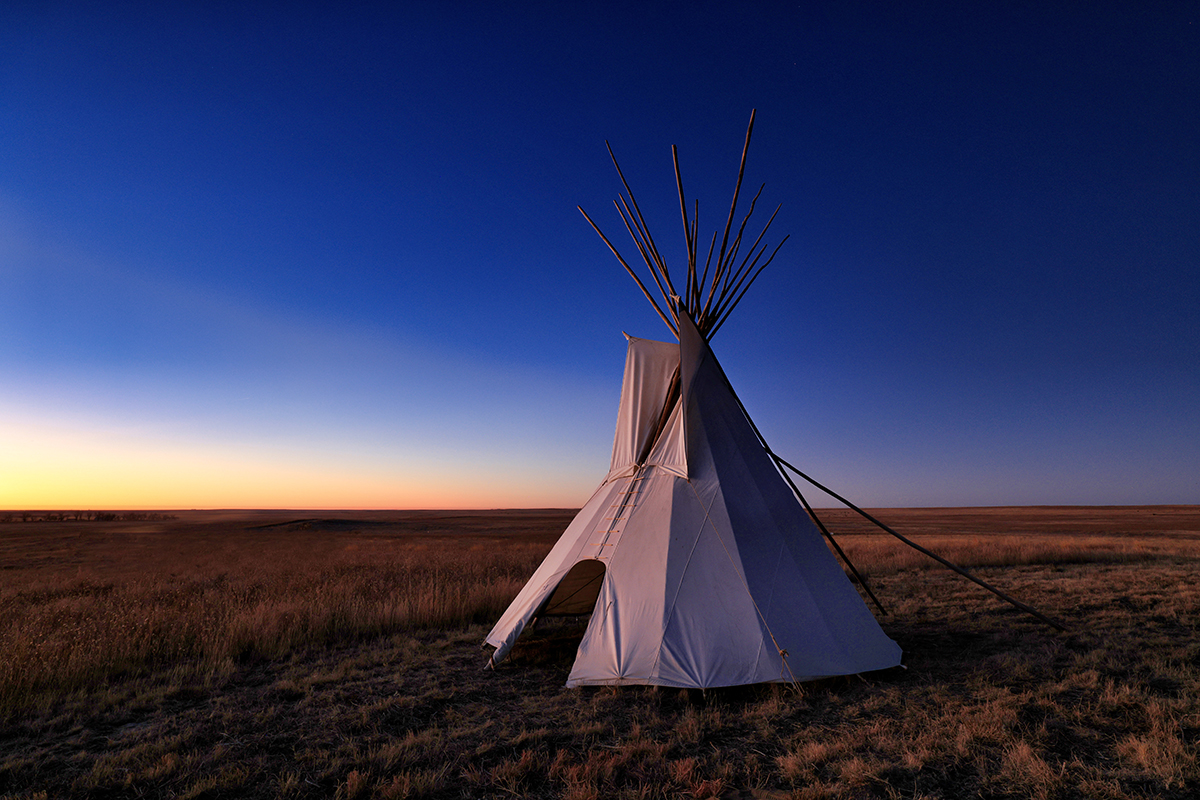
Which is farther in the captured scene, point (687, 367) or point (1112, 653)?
point (687, 367)

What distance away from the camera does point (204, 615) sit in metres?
7.17

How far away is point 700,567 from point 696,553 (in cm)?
14

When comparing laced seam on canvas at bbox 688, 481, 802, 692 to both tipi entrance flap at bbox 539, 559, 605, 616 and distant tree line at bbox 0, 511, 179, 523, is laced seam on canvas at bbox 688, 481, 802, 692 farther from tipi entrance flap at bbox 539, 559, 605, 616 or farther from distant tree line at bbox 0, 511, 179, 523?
distant tree line at bbox 0, 511, 179, 523

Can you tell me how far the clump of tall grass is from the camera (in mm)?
5250

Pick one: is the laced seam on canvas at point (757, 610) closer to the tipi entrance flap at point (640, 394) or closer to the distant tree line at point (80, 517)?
the tipi entrance flap at point (640, 394)

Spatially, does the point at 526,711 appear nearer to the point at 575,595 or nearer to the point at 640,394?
the point at 640,394

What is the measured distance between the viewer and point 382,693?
4840 mm

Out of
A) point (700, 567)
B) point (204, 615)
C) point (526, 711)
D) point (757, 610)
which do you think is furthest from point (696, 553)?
point (204, 615)

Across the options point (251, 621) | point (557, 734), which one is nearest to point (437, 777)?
point (557, 734)

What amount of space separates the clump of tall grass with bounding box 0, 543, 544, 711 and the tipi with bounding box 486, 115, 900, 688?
2.45 m

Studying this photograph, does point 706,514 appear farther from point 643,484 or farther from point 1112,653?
point 1112,653

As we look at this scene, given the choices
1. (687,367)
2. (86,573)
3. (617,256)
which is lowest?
(86,573)

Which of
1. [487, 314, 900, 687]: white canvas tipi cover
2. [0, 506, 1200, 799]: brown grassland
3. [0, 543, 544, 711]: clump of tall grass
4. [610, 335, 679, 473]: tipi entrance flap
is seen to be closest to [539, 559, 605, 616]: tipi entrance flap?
[0, 506, 1200, 799]: brown grassland

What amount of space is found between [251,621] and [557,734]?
4.89m
